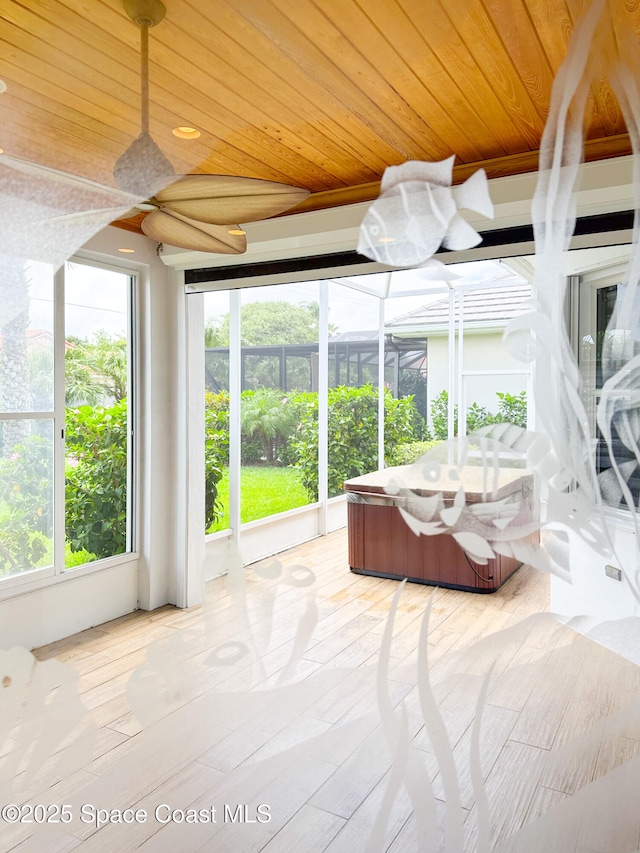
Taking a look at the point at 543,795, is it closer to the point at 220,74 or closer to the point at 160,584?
the point at 160,584

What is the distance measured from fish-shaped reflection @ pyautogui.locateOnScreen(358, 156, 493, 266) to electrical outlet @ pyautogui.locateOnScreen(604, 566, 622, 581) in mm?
973

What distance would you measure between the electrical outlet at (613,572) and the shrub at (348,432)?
26.9 inches

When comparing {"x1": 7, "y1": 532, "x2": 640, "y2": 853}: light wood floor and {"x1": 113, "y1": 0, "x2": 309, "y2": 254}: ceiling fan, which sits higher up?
{"x1": 113, "y1": 0, "x2": 309, "y2": 254}: ceiling fan

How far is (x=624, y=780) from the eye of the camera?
5.22ft

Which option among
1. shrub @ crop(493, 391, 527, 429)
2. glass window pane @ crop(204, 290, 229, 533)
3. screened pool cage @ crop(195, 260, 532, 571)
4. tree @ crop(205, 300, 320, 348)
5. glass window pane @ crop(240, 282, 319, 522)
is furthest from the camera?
glass window pane @ crop(204, 290, 229, 533)

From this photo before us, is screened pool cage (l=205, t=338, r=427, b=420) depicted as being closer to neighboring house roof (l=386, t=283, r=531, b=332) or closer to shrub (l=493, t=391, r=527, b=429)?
neighboring house roof (l=386, t=283, r=531, b=332)

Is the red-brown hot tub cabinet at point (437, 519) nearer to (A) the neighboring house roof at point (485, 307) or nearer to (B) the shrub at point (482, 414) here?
(B) the shrub at point (482, 414)

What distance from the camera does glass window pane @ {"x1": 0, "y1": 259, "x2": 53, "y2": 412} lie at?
2.19 m

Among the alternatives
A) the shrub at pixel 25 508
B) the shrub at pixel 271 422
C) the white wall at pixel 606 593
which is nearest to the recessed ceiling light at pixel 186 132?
the shrub at pixel 271 422

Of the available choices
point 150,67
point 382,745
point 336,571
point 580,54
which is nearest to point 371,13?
point 580,54

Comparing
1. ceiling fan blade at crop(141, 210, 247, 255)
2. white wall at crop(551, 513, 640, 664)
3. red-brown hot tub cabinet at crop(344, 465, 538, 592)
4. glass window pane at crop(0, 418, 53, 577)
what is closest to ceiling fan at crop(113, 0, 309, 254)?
ceiling fan blade at crop(141, 210, 247, 255)

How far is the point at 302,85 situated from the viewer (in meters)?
1.82

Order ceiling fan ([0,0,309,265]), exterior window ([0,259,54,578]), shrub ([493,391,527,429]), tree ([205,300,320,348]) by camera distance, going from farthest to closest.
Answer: tree ([205,300,320,348]), exterior window ([0,259,54,578]), ceiling fan ([0,0,309,265]), shrub ([493,391,527,429])

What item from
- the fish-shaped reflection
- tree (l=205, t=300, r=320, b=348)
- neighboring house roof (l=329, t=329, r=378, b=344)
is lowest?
neighboring house roof (l=329, t=329, r=378, b=344)
